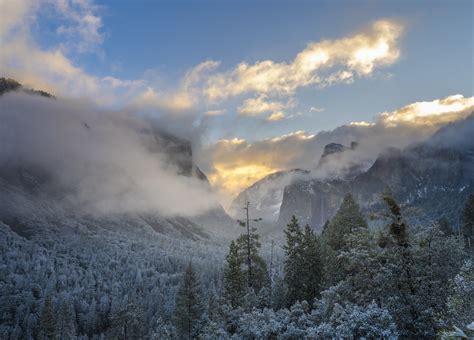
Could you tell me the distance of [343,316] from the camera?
14586 millimetres

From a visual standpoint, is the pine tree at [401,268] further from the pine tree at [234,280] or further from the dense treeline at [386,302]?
the pine tree at [234,280]

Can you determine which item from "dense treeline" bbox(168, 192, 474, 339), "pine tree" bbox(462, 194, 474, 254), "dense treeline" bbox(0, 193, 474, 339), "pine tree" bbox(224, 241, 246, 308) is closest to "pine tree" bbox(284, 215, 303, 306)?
"dense treeline" bbox(0, 193, 474, 339)

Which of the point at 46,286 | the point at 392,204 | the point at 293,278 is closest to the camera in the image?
the point at 392,204

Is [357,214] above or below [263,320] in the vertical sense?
above

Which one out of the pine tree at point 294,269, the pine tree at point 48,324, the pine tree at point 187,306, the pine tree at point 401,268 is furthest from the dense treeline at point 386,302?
the pine tree at point 48,324

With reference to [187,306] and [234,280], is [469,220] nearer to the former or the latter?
[234,280]

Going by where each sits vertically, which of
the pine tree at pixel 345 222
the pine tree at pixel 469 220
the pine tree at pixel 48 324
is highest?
the pine tree at pixel 469 220

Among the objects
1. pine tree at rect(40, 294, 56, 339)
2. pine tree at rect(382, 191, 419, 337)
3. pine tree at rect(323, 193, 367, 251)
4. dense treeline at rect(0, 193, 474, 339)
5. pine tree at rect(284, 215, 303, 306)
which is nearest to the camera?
dense treeline at rect(0, 193, 474, 339)

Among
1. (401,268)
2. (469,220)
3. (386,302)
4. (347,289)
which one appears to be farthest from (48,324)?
(469,220)

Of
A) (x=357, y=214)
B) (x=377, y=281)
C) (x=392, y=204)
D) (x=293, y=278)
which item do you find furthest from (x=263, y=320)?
(x=357, y=214)

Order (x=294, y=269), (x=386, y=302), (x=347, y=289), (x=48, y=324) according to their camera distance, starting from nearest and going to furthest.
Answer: (x=386, y=302) → (x=347, y=289) → (x=294, y=269) → (x=48, y=324)

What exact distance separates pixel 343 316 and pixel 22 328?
152 m

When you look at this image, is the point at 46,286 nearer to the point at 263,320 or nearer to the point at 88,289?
the point at 88,289

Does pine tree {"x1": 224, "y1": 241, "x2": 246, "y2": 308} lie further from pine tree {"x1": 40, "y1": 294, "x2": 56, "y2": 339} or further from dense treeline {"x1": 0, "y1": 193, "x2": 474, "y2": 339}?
pine tree {"x1": 40, "y1": 294, "x2": 56, "y2": 339}
